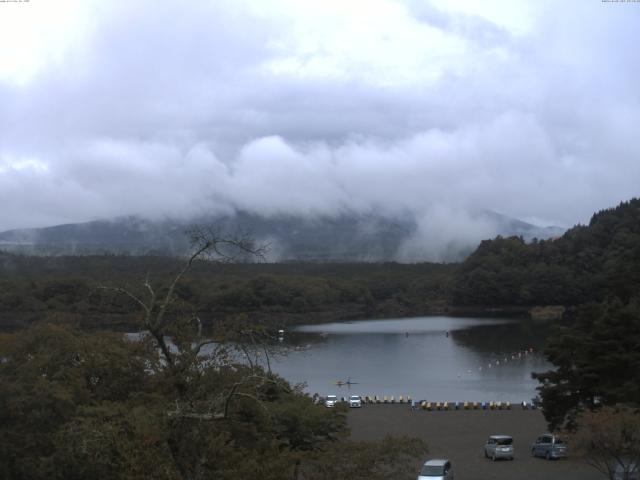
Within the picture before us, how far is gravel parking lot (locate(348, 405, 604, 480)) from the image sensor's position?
53.6ft

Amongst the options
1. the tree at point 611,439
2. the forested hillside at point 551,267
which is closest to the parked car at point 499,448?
the tree at point 611,439

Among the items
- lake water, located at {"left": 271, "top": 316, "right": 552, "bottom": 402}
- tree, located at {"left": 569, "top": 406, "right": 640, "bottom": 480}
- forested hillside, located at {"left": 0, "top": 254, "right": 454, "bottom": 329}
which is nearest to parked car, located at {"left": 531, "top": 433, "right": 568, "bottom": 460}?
tree, located at {"left": 569, "top": 406, "right": 640, "bottom": 480}

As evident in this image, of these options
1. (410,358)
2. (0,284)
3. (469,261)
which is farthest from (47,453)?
(469,261)

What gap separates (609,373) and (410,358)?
96.5 ft

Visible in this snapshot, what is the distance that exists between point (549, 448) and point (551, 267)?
6622 centimetres

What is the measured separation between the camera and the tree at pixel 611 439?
12.1m

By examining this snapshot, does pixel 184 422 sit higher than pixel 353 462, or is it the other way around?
pixel 184 422

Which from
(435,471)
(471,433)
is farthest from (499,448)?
(471,433)

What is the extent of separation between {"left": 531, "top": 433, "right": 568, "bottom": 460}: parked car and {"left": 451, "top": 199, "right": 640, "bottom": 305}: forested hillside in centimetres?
5909

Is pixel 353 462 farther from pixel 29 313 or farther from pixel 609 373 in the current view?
pixel 29 313

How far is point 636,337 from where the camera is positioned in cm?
1694

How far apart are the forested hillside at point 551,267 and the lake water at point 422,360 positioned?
42.7ft

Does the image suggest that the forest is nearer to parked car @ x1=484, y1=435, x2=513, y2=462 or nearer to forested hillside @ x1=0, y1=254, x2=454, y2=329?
parked car @ x1=484, y1=435, x2=513, y2=462

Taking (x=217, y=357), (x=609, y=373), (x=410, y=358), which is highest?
(x=217, y=357)
